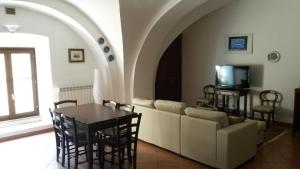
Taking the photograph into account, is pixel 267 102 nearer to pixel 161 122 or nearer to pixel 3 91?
pixel 161 122

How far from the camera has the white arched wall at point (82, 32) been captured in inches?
194

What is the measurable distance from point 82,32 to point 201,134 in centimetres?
379

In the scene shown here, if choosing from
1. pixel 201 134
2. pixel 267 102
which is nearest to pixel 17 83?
pixel 201 134

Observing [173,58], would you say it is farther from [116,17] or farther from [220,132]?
[220,132]

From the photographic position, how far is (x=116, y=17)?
16.4 feet

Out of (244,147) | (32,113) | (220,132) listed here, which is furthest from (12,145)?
(244,147)

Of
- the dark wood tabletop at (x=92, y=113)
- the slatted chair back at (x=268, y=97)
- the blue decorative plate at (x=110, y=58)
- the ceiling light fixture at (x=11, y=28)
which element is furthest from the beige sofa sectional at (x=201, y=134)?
the ceiling light fixture at (x=11, y=28)

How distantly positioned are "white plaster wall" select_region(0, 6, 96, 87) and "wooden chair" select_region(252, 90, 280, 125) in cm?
416

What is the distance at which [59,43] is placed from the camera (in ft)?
18.9

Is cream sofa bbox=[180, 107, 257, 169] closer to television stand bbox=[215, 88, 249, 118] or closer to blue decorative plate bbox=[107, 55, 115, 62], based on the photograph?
television stand bbox=[215, 88, 249, 118]

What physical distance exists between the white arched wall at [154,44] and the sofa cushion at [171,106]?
1.93 m

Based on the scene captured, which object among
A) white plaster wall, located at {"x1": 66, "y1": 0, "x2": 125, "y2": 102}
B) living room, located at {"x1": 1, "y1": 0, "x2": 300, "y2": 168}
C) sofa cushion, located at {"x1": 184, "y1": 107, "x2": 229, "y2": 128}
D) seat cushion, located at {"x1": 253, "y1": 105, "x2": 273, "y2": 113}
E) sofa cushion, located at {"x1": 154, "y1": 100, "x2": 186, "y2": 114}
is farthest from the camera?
seat cushion, located at {"x1": 253, "y1": 105, "x2": 273, "y2": 113}

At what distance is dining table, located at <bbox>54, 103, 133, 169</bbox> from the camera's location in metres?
3.30

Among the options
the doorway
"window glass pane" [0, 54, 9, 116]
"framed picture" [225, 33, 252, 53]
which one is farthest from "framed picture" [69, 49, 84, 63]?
"framed picture" [225, 33, 252, 53]
